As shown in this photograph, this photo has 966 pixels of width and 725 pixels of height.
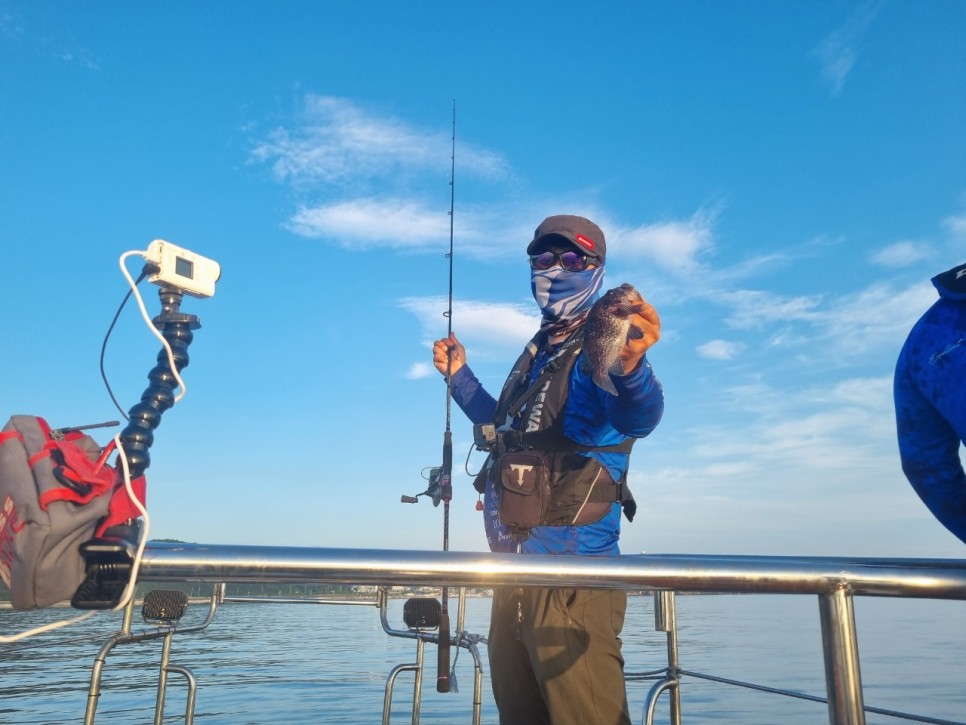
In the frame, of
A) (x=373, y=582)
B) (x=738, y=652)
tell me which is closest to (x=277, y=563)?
(x=373, y=582)

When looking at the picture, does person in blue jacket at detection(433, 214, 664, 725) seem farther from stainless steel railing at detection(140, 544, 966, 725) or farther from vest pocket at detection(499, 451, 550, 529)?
stainless steel railing at detection(140, 544, 966, 725)

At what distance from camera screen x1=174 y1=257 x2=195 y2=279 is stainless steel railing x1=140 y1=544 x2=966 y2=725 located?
812 millimetres

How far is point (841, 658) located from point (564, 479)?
1596mm

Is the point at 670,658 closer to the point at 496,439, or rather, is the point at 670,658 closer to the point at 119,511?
the point at 496,439

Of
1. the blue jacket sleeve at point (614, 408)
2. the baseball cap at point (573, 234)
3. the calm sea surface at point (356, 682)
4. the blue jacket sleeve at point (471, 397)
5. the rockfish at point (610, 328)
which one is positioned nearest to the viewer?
the rockfish at point (610, 328)

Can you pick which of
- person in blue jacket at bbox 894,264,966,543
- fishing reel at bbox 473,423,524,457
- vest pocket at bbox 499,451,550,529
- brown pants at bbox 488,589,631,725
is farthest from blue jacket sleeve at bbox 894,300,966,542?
fishing reel at bbox 473,423,524,457

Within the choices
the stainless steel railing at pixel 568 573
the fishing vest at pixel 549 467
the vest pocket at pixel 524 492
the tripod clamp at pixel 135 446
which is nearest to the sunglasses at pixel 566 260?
the fishing vest at pixel 549 467

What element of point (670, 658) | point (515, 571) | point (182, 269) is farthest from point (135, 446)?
point (670, 658)

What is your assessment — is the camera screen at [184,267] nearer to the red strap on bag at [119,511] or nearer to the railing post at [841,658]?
the red strap on bag at [119,511]

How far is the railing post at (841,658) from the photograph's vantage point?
4.07 ft

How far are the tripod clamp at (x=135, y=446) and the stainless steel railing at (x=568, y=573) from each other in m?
0.06

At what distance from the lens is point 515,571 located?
1315mm

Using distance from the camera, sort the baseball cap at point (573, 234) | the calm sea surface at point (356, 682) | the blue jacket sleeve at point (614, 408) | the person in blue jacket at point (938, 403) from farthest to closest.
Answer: the calm sea surface at point (356, 682) < the baseball cap at point (573, 234) < the blue jacket sleeve at point (614, 408) < the person in blue jacket at point (938, 403)

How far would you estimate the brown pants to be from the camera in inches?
→ 97.6
